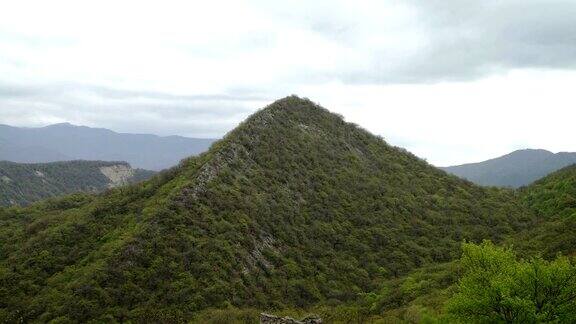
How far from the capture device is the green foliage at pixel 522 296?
15875 millimetres

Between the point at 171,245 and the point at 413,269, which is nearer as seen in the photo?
the point at 171,245

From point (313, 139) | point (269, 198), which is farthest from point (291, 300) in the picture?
point (313, 139)

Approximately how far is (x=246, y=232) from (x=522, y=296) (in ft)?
82.3

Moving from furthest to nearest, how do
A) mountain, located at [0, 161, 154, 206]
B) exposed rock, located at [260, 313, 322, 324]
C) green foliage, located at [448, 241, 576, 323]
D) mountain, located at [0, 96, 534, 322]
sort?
1. mountain, located at [0, 161, 154, 206]
2. mountain, located at [0, 96, 534, 322]
3. exposed rock, located at [260, 313, 322, 324]
4. green foliage, located at [448, 241, 576, 323]

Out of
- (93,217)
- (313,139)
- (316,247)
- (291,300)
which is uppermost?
(313,139)

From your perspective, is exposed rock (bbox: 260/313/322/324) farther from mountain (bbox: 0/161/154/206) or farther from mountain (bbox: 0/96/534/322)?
mountain (bbox: 0/161/154/206)

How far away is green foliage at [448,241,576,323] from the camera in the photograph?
15875mm

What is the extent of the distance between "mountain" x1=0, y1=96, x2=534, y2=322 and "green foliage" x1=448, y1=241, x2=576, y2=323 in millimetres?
17308

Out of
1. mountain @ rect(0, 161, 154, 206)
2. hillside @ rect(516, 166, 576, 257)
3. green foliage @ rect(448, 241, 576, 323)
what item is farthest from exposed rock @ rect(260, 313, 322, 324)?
mountain @ rect(0, 161, 154, 206)

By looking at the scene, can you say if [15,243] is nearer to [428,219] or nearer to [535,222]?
[428,219]

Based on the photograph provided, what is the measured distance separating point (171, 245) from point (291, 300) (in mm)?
9554

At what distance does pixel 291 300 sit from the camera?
3406 centimetres

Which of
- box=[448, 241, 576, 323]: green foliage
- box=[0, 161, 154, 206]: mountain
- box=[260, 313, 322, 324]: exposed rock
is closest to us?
box=[448, 241, 576, 323]: green foliage

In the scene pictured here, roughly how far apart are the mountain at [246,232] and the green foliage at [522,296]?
17.3m
